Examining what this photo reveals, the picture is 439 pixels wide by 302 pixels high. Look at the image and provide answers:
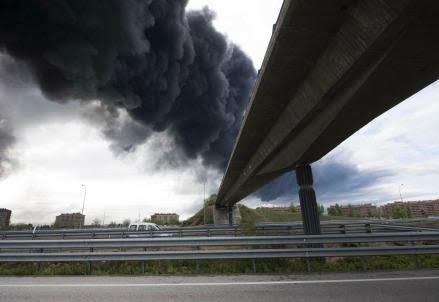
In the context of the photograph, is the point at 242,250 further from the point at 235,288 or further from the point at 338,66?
the point at 338,66

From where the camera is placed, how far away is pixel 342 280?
6.52m

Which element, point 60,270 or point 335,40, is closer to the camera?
point 335,40

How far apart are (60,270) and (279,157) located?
32.4 feet

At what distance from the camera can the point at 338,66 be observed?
20.8 feet

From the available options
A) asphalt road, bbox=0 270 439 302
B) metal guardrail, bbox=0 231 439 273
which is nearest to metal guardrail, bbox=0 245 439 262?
metal guardrail, bbox=0 231 439 273

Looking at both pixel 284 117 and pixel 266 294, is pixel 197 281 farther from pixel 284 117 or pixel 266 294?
pixel 284 117

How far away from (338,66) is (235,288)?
17.9 ft

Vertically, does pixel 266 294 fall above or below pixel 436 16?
below

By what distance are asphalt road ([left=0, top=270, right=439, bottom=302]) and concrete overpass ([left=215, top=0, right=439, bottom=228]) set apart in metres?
4.46

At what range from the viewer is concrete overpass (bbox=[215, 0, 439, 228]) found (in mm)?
4961

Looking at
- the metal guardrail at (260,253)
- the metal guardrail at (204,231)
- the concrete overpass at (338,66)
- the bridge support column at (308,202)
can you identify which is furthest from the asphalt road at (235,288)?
the metal guardrail at (204,231)

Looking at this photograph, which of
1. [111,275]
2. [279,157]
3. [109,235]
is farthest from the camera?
[109,235]

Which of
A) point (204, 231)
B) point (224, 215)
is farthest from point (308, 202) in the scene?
point (224, 215)

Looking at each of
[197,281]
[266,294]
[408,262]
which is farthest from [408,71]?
[197,281]
